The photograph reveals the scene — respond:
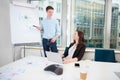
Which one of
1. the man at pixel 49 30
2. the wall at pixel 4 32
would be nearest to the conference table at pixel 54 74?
the wall at pixel 4 32

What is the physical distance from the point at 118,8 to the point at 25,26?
2.22m

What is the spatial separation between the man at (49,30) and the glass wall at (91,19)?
0.62m

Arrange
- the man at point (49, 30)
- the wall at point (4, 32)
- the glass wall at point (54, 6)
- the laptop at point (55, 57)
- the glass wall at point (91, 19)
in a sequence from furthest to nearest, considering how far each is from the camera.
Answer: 1. the glass wall at point (54, 6)
2. the glass wall at point (91, 19)
3. the man at point (49, 30)
4. the wall at point (4, 32)
5. the laptop at point (55, 57)

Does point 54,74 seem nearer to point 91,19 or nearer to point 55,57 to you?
point 55,57

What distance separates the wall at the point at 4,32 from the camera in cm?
289

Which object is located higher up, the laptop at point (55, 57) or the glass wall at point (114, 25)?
the glass wall at point (114, 25)

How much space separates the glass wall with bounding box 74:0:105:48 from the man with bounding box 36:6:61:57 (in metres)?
0.62

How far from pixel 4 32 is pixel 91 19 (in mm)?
2084

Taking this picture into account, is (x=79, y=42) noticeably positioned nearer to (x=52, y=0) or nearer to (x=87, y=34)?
(x=87, y=34)

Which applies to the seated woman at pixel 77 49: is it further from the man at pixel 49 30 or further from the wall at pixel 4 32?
the wall at pixel 4 32

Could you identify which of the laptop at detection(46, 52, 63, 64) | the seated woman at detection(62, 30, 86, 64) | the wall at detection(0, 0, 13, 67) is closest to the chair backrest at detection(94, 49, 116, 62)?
the seated woman at detection(62, 30, 86, 64)

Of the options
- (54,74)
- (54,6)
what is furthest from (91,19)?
(54,74)

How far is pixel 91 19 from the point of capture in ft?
12.0

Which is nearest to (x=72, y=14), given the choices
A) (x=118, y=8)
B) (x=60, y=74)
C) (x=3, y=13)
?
(x=118, y=8)
